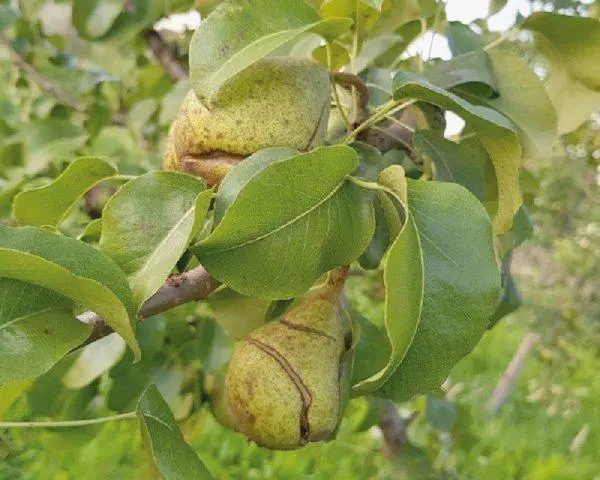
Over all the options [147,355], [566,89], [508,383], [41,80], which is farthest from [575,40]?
[508,383]

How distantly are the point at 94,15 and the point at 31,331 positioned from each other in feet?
2.83

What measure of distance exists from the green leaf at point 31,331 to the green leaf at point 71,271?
0.05 ft

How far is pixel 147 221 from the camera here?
0.50 metres

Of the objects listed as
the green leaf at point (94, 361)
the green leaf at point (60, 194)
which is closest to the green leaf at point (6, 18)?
the green leaf at point (94, 361)

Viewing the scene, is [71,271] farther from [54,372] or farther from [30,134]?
[30,134]

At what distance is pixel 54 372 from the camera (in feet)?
3.02

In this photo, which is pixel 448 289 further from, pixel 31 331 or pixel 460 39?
pixel 460 39

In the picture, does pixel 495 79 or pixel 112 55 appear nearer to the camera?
pixel 495 79

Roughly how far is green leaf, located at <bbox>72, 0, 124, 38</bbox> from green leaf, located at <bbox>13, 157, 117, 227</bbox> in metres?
0.65

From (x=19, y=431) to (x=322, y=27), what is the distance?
126 centimetres

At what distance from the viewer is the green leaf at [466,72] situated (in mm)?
654

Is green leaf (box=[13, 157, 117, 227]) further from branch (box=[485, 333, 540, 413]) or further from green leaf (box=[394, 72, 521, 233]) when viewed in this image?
branch (box=[485, 333, 540, 413])

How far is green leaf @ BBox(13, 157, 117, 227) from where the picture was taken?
586mm

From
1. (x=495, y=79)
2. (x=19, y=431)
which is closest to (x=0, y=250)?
(x=495, y=79)
